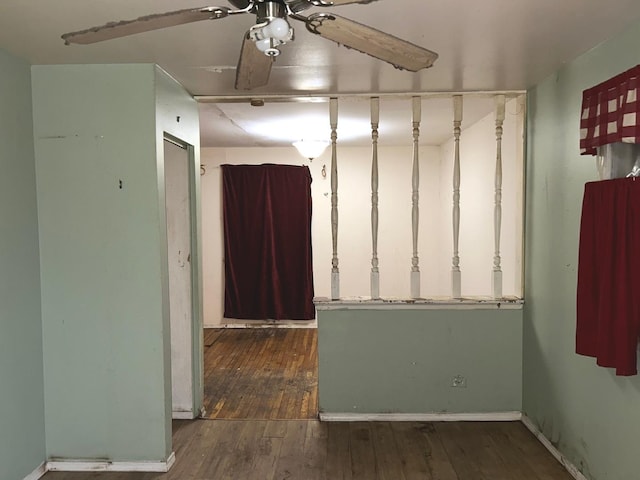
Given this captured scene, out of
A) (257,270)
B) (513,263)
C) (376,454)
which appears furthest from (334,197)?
(257,270)

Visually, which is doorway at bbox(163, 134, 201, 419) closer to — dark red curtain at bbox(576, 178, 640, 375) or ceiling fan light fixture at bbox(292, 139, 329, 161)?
ceiling fan light fixture at bbox(292, 139, 329, 161)

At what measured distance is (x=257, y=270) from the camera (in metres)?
6.20

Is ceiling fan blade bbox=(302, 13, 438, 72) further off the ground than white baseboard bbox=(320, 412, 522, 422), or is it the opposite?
ceiling fan blade bbox=(302, 13, 438, 72)

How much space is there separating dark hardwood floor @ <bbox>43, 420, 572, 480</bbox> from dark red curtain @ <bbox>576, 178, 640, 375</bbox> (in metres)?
0.91

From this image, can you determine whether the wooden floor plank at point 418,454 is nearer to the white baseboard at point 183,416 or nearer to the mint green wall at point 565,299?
the mint green wall at point 565,299

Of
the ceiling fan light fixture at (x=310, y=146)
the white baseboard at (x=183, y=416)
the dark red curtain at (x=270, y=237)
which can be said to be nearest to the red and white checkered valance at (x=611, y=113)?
the white baseboard at (x=183, y=416)

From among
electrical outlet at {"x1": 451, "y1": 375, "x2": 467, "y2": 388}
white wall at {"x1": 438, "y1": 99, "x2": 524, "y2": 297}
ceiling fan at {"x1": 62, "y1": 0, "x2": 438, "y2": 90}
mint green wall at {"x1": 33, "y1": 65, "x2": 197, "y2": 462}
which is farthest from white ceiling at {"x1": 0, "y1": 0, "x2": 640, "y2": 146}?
electrical outlet at {"x1": 451, "y1": 375, "x2": 467, "y2": 388}

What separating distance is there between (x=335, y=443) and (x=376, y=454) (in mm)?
279

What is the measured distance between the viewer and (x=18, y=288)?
251cm

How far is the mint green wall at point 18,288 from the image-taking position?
7.89 ft

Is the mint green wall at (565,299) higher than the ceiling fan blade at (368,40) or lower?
lower

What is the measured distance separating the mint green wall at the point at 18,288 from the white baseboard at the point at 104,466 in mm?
99

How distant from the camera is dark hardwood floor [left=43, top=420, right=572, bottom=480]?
2719mm

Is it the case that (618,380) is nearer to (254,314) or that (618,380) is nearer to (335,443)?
(335,443)
